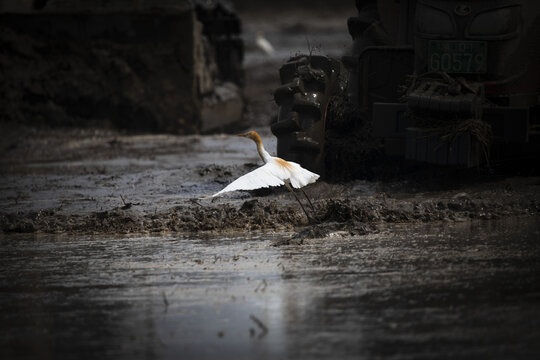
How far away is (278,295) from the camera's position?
247 inches

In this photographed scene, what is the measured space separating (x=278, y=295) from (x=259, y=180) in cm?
208

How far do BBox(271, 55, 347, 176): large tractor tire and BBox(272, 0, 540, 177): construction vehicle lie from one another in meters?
0.01

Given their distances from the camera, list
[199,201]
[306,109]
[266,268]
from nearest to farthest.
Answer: [266,268]
[199,201]
[306,109]

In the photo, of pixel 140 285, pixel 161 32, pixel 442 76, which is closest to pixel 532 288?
pixel 140 285

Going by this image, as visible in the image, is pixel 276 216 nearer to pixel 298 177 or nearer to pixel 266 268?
pixel 298 177

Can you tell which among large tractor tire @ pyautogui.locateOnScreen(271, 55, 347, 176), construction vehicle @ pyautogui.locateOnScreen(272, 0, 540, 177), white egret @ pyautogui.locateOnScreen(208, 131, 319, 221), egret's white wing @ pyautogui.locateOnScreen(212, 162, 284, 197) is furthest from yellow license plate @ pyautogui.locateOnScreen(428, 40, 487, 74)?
egret's white wing @ pyautogui.locateOnScreen(212, 162, 284, 197)

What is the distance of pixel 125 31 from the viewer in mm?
16812

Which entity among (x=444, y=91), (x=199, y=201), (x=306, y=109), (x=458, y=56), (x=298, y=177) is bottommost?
(x=199, y=201)

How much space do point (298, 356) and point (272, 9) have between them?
4334 cm

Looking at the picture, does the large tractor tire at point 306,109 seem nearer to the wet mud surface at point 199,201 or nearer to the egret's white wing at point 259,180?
the wet mud surface at point 199,201

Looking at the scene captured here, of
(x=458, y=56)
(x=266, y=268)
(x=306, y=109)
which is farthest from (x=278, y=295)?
(x=306, y=109)

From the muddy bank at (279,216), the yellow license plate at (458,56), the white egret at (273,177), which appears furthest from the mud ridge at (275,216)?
the yellow license plate at (458,56)

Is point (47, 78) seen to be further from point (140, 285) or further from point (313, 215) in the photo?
point (140, 285)

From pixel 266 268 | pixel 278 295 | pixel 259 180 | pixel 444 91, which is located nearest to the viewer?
pixel 278 295
